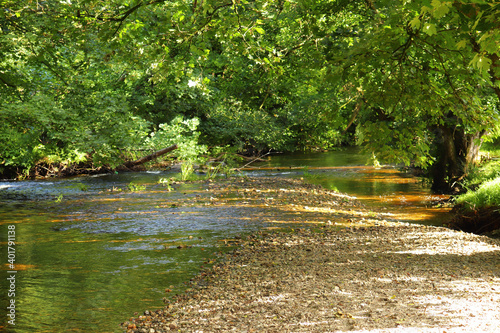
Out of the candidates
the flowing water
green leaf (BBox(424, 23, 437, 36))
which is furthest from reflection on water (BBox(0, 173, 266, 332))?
green leaf (BBox(424, 23, 437, 36))

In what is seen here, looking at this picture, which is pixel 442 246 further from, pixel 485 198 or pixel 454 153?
pixel 454 153

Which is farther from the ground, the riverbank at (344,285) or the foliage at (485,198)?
the foliage at (485,198)

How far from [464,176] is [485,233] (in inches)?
179

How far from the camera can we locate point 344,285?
6.07m

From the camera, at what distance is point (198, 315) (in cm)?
534

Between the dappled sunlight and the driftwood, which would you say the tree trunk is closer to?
the dappled sunlight

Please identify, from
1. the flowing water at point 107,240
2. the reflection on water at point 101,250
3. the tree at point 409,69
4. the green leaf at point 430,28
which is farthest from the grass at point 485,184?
the green leaf at point 430,28

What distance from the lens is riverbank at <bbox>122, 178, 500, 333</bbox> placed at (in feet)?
15.9

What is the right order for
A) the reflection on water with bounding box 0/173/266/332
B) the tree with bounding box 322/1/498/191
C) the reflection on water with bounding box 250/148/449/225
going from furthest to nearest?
the reflection on water with bounding box 250/148/449/225, the reflection on water with bounding box 0/173/266/332, the tree with bounding box 322/1/498/191

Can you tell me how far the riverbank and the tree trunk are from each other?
576 centimetres

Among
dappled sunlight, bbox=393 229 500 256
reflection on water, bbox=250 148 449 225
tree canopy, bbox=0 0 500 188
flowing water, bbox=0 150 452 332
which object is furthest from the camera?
reflection on water, bbox=250 148 449 225

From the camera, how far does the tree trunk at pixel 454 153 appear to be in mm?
15195

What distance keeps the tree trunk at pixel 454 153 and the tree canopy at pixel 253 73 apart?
48 millimetres

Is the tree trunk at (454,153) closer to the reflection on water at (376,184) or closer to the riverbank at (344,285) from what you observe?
the reflection on water at (376,184)
